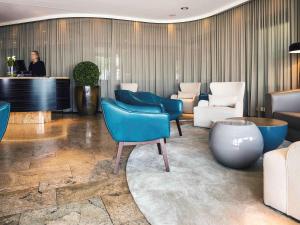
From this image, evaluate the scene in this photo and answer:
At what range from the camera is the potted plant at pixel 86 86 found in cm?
701

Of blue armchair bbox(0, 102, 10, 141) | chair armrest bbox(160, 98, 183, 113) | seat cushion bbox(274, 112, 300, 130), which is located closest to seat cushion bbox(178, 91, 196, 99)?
chair armrest bbox(160, 98, 183, 113)

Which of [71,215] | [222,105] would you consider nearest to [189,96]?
[222,105]

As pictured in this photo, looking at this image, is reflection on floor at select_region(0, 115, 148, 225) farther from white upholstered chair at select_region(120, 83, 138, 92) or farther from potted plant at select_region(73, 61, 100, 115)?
white upholstered chair at select_region(120, 83, 138, 92)

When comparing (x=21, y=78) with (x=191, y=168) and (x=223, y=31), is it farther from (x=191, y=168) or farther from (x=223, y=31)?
(x=223, y=31)

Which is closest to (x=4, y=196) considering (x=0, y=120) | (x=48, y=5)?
(x=0, y=120)

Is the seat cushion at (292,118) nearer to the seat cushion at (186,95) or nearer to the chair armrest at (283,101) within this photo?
the chair armrest at (283,101)

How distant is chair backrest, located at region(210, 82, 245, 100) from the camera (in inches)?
188

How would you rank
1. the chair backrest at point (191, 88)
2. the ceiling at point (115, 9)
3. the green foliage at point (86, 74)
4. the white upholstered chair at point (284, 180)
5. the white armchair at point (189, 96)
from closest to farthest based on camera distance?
1. the white upholstered chair at point (284, 180)
2. the ceiling at point (115, 9)
3. the white armchair at point (189, 96)
4. the green foliage at point (86, 74)
5. the chair backrest at point (191, 88)

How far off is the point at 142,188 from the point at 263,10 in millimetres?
5270

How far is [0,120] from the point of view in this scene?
191 centimetres

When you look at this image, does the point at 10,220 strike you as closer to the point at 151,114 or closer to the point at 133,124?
the point at 133,124

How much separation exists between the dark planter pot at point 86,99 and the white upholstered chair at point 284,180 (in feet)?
19.5

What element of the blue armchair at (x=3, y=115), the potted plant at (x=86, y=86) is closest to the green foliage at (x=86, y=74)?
the potted plant at (x=86, y=86)

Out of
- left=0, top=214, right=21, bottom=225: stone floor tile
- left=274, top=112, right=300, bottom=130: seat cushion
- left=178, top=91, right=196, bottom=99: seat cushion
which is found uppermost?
left=178, top=91, right=196, bottom=99: seat cushion
